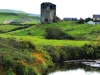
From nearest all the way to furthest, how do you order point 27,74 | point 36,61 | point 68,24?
point 27,74 < point 36,61 < point 68,24

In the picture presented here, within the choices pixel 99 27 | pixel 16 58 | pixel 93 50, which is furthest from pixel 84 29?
pixel 16 58

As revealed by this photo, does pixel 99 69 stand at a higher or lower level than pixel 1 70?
lower

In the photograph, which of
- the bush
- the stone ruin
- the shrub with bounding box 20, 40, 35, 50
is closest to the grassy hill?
the bush

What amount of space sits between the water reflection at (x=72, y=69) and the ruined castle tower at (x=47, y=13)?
85.0 metres

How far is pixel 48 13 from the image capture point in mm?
177500

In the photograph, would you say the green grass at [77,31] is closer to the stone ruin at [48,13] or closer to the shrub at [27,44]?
the stone ruin at [48,13]

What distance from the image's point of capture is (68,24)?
164m

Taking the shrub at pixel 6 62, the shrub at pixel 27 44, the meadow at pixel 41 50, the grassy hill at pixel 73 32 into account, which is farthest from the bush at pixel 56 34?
the shrub at pixel 6 62

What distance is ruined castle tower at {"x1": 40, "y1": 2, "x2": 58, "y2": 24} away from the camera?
176 m

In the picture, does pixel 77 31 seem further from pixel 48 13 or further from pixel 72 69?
pixel 72 69

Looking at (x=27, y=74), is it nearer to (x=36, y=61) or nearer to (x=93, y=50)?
(x=36, y=61)

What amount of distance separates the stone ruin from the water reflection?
279ft

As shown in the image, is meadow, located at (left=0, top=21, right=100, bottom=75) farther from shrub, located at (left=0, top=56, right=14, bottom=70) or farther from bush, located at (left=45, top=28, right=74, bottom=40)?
bush, located at (left=45, top=28, right=74, bottom=40)

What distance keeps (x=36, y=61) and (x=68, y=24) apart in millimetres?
92664
